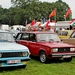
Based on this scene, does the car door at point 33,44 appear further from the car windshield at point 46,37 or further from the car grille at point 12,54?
the car grille at point 12,54

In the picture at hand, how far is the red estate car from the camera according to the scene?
418 inches

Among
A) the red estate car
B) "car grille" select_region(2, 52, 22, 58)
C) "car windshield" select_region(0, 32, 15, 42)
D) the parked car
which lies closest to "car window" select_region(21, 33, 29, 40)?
the red estate car

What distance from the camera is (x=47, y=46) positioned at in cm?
1066

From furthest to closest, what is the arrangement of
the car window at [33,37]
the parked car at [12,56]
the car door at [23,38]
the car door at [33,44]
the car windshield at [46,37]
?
the car door at [23,38], the car window at [33,37], the car windshield at [46,37], the car door at [33,44], the parked car at [12,56]

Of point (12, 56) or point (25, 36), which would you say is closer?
point (12, 56)

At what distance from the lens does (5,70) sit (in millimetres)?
8805

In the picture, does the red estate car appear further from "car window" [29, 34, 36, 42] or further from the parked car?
the parked car

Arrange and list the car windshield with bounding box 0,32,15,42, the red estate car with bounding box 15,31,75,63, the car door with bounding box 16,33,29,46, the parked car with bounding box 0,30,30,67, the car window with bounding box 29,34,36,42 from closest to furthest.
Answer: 1. the parked car with bounding box 0,30,30,67
2. the car windshield with bounding box 0,32,15,42
3. the red estate car with bounding box 15,31,75,63
4. the car window with bounding box 29,34,36,42
5. the car door with bounding box 16,33,29,46

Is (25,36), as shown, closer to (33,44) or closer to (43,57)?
(33,44)

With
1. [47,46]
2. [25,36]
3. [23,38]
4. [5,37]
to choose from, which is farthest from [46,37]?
[5,37]

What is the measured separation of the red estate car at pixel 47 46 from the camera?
418 inches

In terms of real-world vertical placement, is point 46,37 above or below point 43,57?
above

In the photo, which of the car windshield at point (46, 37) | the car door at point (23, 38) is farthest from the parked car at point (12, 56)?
the car door at point (23, 38)

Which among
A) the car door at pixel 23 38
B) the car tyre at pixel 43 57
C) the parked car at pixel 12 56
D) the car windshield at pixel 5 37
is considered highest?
the car windshield at pixel 5 37
